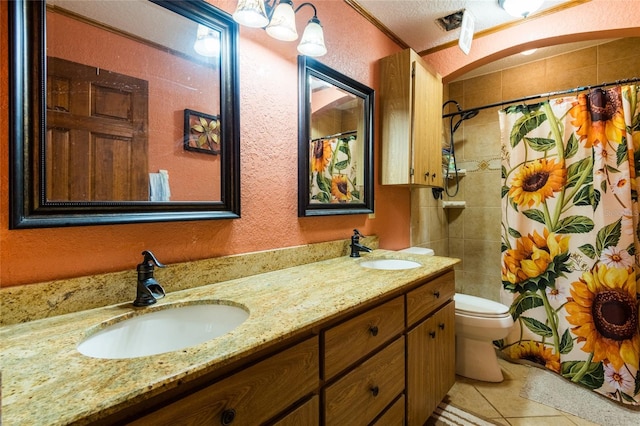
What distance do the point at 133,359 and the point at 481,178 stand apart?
3.03 m

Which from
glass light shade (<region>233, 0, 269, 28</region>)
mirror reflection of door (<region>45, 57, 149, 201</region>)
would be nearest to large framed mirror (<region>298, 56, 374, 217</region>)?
glass light shade (<region>233, 0, 269, 28</region>)

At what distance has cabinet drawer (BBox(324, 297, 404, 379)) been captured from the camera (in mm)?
881

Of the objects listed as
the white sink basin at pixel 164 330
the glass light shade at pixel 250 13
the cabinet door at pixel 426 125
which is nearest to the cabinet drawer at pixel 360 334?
the white sink basin at pixel 164 330

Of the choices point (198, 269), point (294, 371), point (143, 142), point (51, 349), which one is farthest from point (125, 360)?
point (143, 142)

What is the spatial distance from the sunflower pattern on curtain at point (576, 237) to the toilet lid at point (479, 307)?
34 cm

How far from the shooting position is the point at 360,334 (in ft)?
3.26

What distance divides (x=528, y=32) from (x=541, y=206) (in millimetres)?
1165

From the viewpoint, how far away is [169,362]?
577 millimetres

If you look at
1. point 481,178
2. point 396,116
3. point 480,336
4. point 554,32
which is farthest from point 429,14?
point 480,336

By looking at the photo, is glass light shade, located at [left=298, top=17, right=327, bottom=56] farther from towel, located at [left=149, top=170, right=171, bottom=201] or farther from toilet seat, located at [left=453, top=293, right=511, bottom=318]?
toilet seat, located at [left=453, top=293, right=511, bottom=318]

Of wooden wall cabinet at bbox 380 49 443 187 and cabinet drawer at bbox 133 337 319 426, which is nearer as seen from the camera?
cabinet drawer at bbox 133 337 319 426

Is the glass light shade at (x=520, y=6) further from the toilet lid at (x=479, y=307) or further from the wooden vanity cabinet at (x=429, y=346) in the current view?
the toilet lid at (x=479, y=307)

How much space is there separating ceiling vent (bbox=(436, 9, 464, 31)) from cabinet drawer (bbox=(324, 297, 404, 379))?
1835 millimetres

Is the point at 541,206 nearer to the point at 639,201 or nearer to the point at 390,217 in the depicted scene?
the point at 639,201
